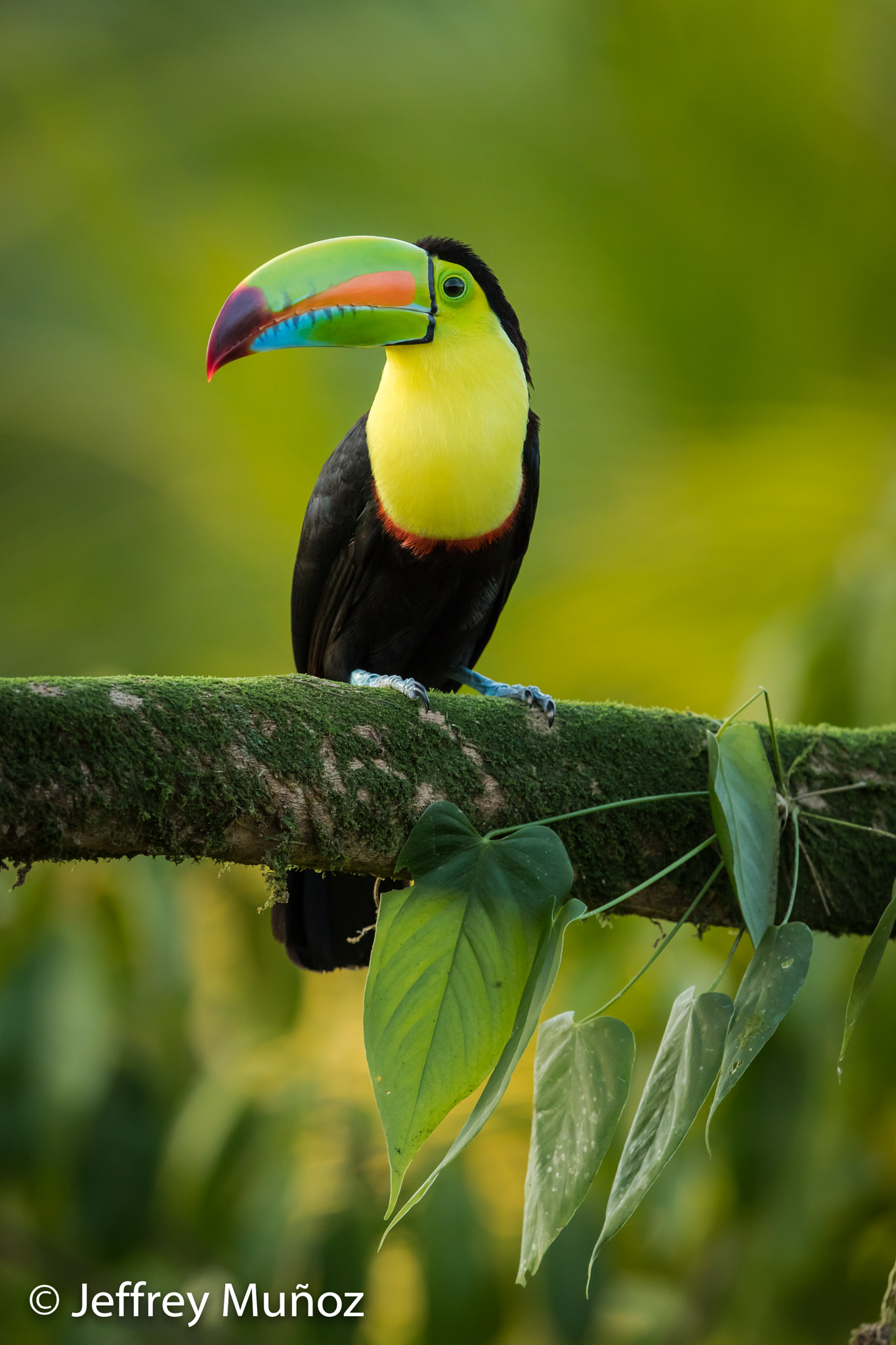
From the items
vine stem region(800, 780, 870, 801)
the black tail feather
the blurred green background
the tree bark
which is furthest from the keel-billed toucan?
the blurred green background

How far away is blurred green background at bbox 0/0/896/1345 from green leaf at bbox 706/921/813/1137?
1409 millimetres

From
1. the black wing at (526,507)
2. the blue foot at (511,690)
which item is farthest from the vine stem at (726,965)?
the black wing at (526,507)

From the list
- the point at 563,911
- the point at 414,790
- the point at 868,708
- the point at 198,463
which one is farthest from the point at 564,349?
the point at 563,911

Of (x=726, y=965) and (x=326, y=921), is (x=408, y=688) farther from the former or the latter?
(x=726, y=965)

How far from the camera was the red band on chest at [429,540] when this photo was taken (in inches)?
82.6

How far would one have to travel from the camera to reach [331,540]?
7.43 feet

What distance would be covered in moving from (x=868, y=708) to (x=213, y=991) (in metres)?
2.93

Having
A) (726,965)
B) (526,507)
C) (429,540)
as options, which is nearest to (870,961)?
(726,965)

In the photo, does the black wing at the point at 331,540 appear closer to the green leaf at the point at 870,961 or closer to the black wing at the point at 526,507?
the black wing at the point at 526,507

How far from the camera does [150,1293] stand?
2.78 metres

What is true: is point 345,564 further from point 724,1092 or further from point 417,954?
point 724,1092

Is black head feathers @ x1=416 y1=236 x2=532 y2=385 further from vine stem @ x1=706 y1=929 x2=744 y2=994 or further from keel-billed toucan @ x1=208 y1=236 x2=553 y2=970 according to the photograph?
vine stem @ x1=706 y1=929 x2=744 y2=994

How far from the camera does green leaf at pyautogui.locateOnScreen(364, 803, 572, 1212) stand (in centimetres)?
108

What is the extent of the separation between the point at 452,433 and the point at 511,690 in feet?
1.51
